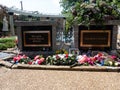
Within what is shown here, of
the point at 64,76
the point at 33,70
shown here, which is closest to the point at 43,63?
the point at 33,70

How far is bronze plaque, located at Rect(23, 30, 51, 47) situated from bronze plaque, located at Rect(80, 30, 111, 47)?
1416 millimetres

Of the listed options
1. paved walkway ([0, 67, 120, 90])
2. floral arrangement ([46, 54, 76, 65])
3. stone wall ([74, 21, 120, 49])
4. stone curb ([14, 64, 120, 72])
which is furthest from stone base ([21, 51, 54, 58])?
paved walkway ([0, 67, 120, 90])

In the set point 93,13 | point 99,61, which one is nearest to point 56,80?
point 99,61

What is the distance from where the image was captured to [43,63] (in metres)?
6.85

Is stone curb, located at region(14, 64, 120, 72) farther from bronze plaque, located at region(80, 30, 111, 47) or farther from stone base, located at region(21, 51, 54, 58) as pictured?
bronze plaque, located at region(80, 30, 111, 47)

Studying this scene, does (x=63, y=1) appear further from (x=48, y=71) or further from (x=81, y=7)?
(x=48, y=71)

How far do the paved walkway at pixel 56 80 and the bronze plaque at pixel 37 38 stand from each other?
7.64ft

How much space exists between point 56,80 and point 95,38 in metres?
3.44

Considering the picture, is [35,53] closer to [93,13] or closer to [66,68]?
[66,68]

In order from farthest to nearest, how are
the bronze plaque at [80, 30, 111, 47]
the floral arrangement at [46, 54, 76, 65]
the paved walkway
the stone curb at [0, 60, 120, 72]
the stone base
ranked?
the stone base, the bronze plaque at [80, 30, 111, 47], the floral arrangement at [46, 54, 76, 65], the stone curb at [0, 60, 120, 72], the paved walkway

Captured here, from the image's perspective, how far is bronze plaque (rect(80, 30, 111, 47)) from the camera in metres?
7.99

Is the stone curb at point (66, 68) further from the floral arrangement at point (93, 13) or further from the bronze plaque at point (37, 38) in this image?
the floral arrangement at point (93, 13)

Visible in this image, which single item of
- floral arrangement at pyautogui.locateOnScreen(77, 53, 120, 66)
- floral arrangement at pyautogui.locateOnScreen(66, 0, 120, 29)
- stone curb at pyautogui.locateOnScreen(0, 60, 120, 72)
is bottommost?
stone curb at pyautogui.locateOnScreen(0, 60, 120, 72)

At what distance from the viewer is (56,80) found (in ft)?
17.0
